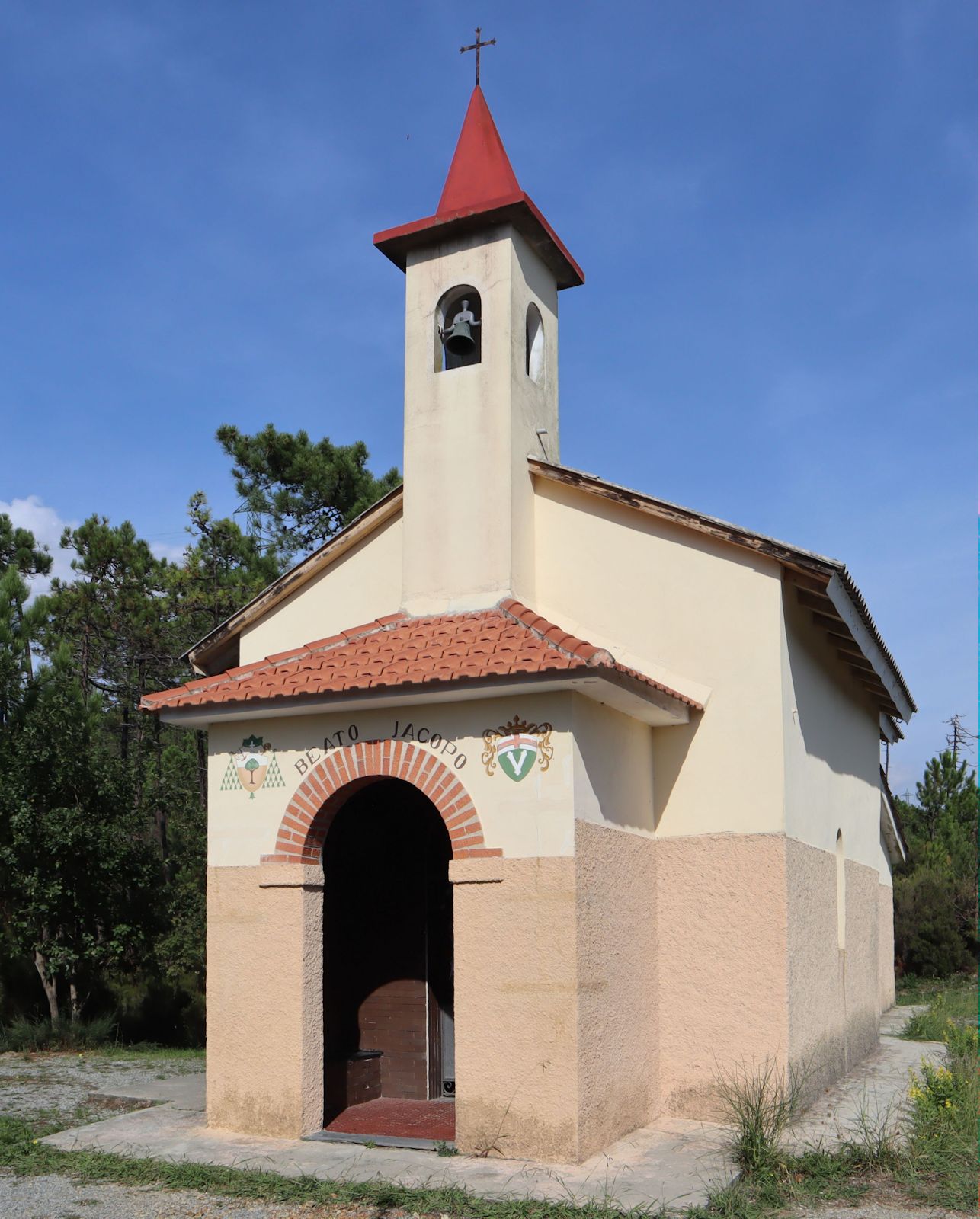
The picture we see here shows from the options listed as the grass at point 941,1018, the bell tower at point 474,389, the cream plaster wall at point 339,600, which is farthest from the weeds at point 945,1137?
the cream plaster wall at point 339,600

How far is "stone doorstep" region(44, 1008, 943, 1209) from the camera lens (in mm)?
7484

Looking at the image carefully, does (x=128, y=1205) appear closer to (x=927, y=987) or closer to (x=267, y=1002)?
(x=267, y=1002)

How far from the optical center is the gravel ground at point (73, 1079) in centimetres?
1019

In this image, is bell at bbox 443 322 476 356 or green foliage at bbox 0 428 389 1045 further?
green foliage at bbox 0 428 389 1045

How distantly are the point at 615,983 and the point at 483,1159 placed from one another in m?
1.61

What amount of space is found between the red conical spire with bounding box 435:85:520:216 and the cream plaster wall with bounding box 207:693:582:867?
5.13 meters

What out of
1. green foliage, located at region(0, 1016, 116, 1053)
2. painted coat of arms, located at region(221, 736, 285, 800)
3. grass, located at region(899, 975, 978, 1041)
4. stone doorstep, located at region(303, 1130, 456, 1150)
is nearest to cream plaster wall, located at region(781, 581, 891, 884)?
grass, located at region(899, 975, 978, 1041)

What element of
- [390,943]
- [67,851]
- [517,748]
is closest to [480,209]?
[517,748]

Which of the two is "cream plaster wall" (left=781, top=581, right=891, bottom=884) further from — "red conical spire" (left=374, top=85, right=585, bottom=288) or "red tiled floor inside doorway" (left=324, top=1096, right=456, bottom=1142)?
"red conical spire" (left=374, top=85, right=585, bottom=288)

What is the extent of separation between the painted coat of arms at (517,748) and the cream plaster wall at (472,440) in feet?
6.58

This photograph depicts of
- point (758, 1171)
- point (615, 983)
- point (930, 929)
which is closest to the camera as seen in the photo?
point (758, 1171)

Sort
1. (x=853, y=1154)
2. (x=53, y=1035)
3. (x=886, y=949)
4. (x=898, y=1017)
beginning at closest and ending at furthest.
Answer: (x=853, y=1154) < (x=53, y=1035) < (x=898, y=1017) < (x=886, y=949)

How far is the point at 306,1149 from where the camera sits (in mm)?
8547

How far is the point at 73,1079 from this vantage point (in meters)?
12.0
